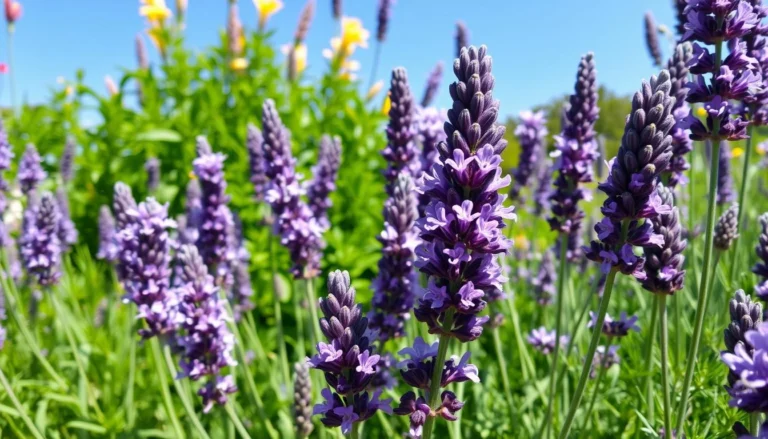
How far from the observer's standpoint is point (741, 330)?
1692 millimetres

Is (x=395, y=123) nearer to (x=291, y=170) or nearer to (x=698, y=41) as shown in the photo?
(x=291, y=170)

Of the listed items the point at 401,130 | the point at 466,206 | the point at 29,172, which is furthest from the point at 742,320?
the point at 29,172

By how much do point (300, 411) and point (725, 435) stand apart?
1782 mm

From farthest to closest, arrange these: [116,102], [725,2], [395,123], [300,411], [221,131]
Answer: [116,102] → [221,131] → [395,123] → [300,411] → [725,2]

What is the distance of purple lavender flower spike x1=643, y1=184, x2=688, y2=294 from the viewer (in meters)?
2.11

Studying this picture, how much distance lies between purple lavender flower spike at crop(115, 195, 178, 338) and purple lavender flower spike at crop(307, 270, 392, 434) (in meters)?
1.27

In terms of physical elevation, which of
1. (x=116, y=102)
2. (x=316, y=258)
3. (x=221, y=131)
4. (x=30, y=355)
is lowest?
(x=30, y=355)

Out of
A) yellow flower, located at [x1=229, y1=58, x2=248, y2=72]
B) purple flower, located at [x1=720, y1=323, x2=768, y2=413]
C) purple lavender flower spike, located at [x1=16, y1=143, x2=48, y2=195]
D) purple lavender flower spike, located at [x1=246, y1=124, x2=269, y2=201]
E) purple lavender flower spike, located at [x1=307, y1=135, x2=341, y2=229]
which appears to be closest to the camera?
purple flower, located at [x1=720, y1=323, x2=768, y2=413]

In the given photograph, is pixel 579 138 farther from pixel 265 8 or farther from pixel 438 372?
pixel 265 8

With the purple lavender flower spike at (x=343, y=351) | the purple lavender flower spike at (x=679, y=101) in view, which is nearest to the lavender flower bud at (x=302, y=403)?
the purple lavender flower spike at (x=343, y=351)

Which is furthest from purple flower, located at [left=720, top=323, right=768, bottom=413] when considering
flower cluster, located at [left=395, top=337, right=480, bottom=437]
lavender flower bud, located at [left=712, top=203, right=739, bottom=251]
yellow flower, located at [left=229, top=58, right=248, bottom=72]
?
yellow flower, located at [left=229, top=58, right=248, bottom=72]

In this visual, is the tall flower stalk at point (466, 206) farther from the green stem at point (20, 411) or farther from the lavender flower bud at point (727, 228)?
the green stem at point (20, 411)

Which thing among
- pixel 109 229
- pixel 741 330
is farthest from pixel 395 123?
pixel 109 229

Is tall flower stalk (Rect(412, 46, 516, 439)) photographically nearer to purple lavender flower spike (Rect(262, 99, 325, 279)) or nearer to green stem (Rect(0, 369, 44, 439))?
purple lavender flower spike (Rect(262, 99, 325, 279))
